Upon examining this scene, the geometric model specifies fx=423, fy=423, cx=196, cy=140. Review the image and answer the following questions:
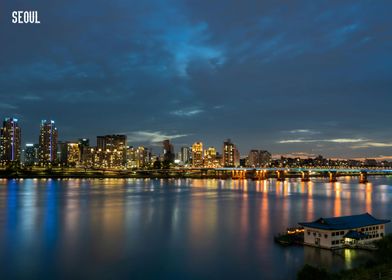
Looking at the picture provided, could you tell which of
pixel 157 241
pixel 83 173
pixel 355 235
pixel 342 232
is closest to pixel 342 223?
pixel 342 232

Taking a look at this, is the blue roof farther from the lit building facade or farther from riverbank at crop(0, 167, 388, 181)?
riverbank at crop(0, 167, 388, 181)

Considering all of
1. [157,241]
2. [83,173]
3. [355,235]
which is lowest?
[157,241]

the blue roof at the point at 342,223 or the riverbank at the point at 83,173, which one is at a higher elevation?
the blue roof at the point at 342,223

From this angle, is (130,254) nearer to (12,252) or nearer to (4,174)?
(12,252)

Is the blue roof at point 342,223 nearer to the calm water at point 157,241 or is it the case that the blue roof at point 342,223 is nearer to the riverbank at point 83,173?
the calm water at point 157,241

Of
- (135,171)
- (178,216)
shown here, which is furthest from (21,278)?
(135,171)

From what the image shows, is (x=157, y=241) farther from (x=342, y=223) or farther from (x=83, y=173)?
(x=83, y=173)

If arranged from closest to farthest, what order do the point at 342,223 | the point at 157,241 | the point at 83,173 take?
the point at 342,223 → the point at 157,241 → the point at 83,173

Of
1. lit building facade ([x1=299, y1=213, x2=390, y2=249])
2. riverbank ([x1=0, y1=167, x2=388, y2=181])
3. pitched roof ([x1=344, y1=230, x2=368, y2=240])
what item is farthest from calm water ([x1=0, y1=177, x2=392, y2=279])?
riverbank ([x1=0, y1=167, x2=388, y2=181])

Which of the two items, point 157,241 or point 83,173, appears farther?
point 83,173

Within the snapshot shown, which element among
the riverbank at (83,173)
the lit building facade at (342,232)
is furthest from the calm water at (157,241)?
the riverbank at (83,173)

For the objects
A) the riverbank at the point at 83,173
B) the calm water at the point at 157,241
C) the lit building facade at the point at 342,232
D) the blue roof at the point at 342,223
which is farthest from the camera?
the riverbank at the point at 83,173

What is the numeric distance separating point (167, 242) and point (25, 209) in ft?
56.6

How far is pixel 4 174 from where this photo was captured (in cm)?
8519
